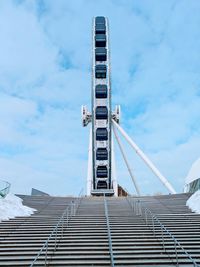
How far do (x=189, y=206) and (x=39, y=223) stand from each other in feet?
27.4

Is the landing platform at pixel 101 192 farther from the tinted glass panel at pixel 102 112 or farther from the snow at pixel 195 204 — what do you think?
the snow at pixel 195 204

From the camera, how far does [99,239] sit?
35.0ft

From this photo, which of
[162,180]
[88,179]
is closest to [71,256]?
[162,180]

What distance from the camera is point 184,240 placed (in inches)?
421

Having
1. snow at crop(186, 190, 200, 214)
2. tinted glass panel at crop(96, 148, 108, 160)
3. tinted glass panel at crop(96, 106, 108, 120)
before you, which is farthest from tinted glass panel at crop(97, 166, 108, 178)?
snow at crop(186, 190, 200, 214)

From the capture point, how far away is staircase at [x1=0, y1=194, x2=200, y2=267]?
29.2 ft

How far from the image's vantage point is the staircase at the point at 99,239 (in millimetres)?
8906

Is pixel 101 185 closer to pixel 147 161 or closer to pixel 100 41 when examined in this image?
pixel 147 161

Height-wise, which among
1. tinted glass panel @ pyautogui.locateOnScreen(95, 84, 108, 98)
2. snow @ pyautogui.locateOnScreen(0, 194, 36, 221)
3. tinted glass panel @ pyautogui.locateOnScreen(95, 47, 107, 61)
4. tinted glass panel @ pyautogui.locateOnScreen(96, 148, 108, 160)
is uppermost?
tinted glass panel @ pyautogui.locateOnScreen(95, 47, 107, 61)

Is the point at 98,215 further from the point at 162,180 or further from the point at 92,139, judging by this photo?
the point at 92,139

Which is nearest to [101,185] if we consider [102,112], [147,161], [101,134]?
[101,134]

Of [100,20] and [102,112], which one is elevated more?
[100,20]

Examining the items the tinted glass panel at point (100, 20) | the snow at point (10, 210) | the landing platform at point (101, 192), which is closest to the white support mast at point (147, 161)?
the landing platform at point (101, 192)

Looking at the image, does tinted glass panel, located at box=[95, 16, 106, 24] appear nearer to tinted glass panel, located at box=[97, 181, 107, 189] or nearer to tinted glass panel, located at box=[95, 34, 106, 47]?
tinted glass panel, located at box=[95, 34, 106, 47]
